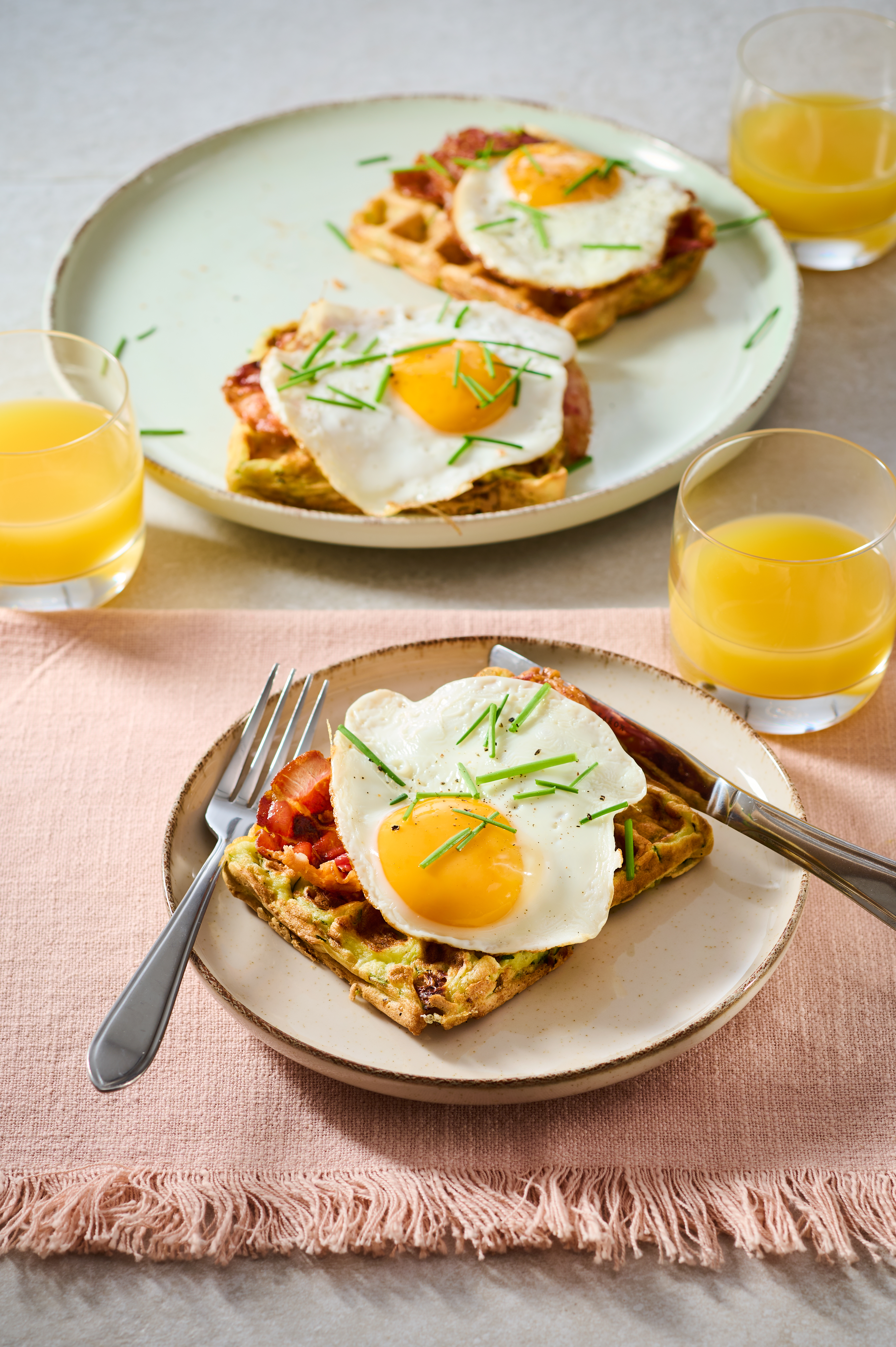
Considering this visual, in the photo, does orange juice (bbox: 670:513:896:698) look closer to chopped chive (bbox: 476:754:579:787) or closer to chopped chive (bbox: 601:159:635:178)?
chopped chive (bbox: 476:754:579:787)

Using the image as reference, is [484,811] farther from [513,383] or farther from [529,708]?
[513,383]

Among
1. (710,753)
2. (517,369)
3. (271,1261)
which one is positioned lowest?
(271,1261)

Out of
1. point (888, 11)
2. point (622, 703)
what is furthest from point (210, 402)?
point (888, 11)

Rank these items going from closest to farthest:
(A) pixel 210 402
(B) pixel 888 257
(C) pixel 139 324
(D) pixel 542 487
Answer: (D) pixel 542 487 < (A) pixel 210 402 < (C) pixel 139 324 < (B) pixel 888 257

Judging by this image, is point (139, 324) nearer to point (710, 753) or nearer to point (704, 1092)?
point (710, 753)

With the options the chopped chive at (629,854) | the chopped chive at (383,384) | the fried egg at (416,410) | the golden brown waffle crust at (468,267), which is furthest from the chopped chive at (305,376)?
the chopped chive at (629,854)

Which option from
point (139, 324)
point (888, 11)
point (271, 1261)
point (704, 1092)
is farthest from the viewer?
point (888, 11)

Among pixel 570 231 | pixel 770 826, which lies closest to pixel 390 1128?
pixel 770 826
